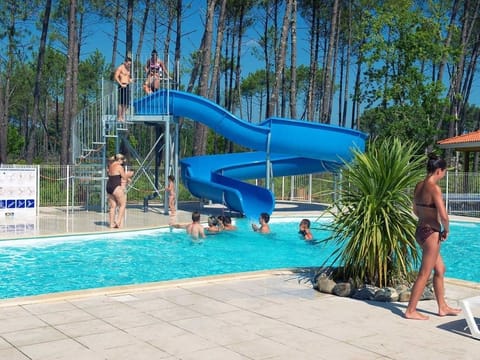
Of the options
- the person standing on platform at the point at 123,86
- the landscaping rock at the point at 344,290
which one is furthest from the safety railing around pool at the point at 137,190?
the landscaping rock at the point at 344,290

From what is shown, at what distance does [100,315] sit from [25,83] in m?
48.3

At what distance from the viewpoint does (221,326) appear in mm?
5168

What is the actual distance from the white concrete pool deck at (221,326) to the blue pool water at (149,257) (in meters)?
2.30

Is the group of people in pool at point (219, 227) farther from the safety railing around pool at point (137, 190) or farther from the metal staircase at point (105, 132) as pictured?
the safety railing around pool at point (137, 190)

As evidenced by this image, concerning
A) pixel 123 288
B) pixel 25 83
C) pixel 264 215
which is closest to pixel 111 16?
pixel 25 83

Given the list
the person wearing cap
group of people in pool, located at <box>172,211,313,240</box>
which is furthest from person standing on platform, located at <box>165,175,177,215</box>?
the person wearing cap

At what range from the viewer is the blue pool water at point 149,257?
8820 mm

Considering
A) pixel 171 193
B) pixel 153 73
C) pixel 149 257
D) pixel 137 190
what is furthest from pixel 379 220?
pixel 137 190

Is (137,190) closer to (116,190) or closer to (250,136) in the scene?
(250,136)

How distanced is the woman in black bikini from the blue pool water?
426 cm

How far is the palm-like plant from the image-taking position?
22.2 feet

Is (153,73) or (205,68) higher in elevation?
(205,68)

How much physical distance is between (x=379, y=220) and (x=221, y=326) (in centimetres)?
248

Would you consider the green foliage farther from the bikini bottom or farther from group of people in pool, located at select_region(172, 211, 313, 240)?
the bikini bottom
